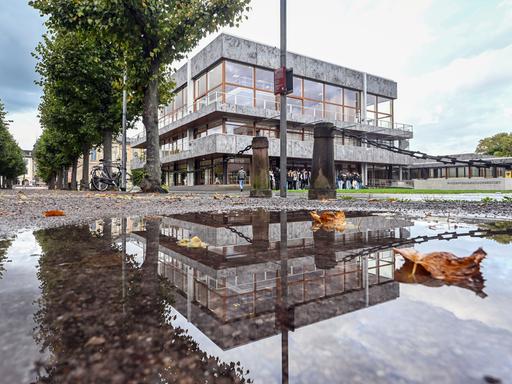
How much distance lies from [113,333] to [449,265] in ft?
3.95

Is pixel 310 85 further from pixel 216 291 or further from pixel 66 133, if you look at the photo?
pixel 216 291

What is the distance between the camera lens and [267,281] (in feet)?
3.71

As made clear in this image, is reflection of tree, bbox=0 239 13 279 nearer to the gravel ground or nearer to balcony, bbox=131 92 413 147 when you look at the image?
the gravel ground

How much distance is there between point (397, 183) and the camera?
37469mm

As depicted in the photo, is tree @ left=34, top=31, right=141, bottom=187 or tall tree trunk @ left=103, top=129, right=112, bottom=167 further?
tall tree trunk @ left=103, top=129, right=112, bottom=167

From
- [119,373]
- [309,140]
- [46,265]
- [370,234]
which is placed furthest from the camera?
[309,140]

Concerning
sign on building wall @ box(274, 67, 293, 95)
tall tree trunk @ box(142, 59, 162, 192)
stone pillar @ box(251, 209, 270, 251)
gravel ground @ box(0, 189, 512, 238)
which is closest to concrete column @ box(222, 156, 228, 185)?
tall tree trunk @ box(142, 59, 162, 192)

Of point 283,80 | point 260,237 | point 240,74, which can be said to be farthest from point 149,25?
point 240,74

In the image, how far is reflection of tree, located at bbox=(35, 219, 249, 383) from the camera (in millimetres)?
571

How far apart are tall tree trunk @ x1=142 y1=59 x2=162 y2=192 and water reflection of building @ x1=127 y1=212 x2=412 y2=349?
32.0ft

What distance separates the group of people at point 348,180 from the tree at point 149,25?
77.6ft

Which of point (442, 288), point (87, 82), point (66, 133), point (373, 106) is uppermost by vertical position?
point (373, 106)

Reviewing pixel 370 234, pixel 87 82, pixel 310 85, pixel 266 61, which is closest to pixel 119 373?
pixel 370 234

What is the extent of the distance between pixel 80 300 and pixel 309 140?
31179mm
